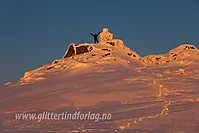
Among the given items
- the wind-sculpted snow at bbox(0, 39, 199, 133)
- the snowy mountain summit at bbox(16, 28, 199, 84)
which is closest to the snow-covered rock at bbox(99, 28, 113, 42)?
the snowy mountain summit at bbox(16, 28, 199, 84)

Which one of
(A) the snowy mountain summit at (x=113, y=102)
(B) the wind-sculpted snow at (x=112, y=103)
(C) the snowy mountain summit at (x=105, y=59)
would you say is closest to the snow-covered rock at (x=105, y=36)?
(C) the snowy mountain summit at (x=105, y=59)

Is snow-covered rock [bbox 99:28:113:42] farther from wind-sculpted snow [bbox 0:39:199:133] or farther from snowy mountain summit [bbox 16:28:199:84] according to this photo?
wind-sculpted snow [bbox 0:39:199:133]

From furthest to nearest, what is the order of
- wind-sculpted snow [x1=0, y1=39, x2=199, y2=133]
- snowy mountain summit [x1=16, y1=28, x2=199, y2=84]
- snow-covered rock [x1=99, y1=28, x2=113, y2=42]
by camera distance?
snow-covered rock [x1=99, y1=28, x2=113, y2=42] → snowy mountain summit [x1=16, y1=28, x2=199, y2=84] → wind-sculpted snow [x1=0, y1=39, x2=199, y2=133]

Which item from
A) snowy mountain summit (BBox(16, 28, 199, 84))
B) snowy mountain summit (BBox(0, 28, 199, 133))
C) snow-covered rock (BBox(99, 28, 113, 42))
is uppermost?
snow-covered rock (BBox(99, 28, 113, 42))

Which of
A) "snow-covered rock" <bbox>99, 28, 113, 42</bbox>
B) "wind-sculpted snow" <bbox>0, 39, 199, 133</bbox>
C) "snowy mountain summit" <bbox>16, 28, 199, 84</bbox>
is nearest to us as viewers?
"wind-sculpted snow" <bbox>0, 39, 199, 133</bbox>

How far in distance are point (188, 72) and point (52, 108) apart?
17.6 meters

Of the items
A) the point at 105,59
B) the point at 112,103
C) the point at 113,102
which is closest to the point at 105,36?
the point at 105,59

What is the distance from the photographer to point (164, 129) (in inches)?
319

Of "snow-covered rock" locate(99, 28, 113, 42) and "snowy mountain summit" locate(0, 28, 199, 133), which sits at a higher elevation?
"snow-covered rock" locate(99, 28, 113, 42)

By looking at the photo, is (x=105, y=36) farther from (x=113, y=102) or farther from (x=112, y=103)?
(x=112, y=103)

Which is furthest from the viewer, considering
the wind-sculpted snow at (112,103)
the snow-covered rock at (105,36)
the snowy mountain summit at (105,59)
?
the snow-covered rock at (105,36)

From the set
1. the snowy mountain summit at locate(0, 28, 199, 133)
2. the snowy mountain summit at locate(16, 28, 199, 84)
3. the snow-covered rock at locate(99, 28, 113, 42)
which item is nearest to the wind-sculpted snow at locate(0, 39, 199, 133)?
the snowy mountain summit at locate(0, 28, 199, 133)

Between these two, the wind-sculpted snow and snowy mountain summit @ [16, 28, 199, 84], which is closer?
the wind-sculpted snow

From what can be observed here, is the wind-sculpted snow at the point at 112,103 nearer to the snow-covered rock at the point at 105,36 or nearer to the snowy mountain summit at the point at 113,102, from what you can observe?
the snowy mountain summit at the point at 113,102
